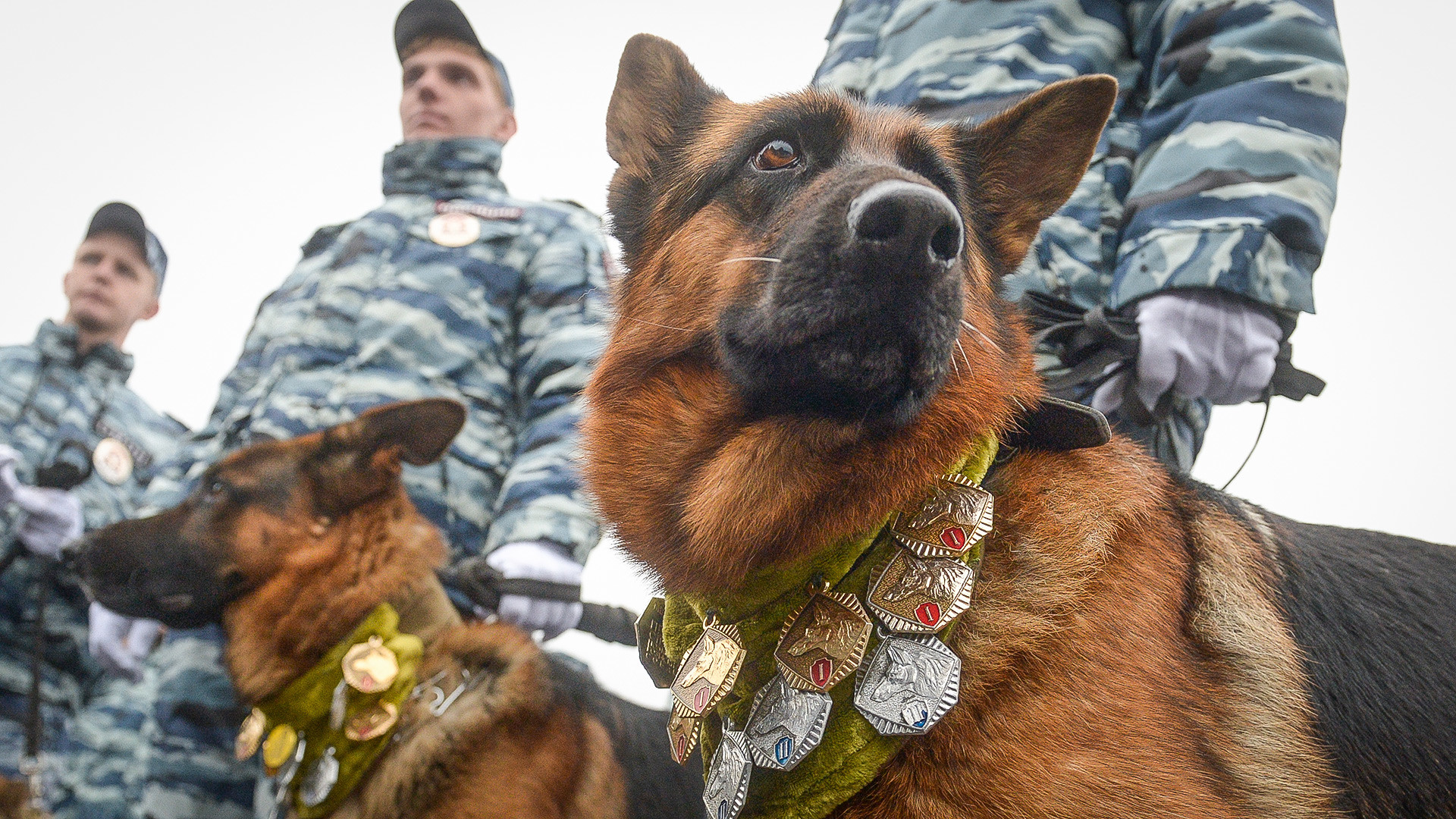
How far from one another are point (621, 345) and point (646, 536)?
428mm

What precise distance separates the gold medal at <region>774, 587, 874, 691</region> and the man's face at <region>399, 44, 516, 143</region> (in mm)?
3313

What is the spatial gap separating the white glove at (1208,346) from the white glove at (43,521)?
17.5 feet

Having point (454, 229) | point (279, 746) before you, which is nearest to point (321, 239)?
point (454, 229)

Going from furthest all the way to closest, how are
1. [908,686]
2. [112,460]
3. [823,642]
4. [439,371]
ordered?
[112,460]
[439,371]
[823,642]
[908,686]

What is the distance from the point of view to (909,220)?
4.05 ft

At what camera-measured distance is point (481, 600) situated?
2.82m

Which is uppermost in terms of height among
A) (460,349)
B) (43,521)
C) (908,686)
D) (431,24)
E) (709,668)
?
(431,24)

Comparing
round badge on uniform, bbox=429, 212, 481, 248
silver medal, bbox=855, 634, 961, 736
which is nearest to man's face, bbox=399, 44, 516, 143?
round badge on uniform, bbox=429, 212, 481, 248

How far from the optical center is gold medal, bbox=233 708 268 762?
2.75m

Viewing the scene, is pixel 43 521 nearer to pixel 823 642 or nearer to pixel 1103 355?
pixel 823 642

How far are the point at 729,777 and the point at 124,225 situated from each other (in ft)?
20.6

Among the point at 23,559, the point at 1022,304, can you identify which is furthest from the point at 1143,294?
the point at 23,559

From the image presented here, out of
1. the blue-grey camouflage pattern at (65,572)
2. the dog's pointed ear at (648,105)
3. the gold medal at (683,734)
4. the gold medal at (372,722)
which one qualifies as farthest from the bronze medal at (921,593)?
the blue-grey camouflage pattern at (65,572)

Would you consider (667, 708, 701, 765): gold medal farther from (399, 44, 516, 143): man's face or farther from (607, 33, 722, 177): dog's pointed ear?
(399, 44, 516, 143): man's face
